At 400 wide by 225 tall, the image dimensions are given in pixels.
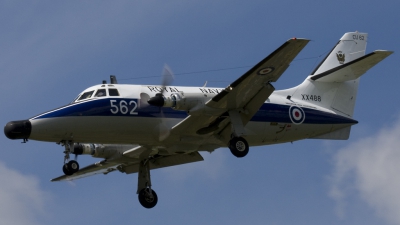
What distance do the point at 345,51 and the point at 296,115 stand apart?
4604 mm

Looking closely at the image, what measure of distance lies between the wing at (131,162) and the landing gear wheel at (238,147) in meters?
3.01

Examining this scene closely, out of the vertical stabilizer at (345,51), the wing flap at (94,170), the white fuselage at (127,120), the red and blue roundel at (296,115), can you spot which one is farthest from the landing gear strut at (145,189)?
the vertical stabilizer at (345,51)

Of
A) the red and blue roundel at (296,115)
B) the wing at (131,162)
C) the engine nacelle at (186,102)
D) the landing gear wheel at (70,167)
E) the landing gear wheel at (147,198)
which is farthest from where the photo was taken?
the landing gear wheel at (147,198)

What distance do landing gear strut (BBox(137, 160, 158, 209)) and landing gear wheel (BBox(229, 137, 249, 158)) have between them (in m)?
4.56

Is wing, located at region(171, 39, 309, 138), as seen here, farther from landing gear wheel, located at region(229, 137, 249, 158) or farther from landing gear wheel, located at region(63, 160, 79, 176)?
landing gear wheel, located at region(63, 160, 79, 176)

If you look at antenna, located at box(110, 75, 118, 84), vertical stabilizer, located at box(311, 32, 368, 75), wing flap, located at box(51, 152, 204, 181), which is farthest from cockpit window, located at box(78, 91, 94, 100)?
vertical stabilizer, located at box(311, 32, 368, 75)

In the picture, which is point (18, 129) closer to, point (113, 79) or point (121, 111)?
point (121, 111)

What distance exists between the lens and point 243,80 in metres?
23.8

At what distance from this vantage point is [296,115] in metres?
26.9

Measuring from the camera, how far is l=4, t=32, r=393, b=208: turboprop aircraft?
23.5 meters

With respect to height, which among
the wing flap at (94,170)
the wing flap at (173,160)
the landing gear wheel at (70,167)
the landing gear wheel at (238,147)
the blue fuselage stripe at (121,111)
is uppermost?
the blue fuselage stripe at (121,111)

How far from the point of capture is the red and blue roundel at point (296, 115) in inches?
1056

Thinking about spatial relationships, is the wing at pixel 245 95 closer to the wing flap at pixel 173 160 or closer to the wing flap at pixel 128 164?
the wing flap at pixel 173 160

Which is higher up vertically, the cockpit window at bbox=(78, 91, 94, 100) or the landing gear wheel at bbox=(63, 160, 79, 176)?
the cockpit window at bbox=(78, 91, 94, 100)
